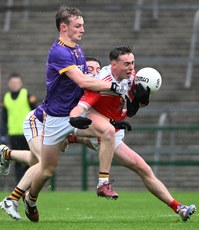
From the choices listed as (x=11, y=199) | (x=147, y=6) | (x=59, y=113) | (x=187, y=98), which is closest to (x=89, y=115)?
(x=59, y=113)

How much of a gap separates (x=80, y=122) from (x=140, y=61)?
43.4 ft

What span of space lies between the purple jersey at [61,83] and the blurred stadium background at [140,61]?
920 centimetres

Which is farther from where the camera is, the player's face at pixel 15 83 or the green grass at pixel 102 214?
the player's face at pixel 15 83

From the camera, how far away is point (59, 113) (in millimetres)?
11617

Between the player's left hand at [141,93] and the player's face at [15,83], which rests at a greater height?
the player's left hand at [141,93]

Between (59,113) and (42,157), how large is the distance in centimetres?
51

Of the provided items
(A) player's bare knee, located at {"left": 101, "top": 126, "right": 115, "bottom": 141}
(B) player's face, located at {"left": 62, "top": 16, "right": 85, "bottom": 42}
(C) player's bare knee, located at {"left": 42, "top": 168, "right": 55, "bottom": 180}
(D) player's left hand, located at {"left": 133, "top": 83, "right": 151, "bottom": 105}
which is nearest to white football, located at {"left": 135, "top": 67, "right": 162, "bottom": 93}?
(D) player's left hand, located at {"left": 133, "top": 83, "right": 151, "bottom": 105}

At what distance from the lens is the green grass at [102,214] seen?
11297mm

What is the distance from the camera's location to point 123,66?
455 inches

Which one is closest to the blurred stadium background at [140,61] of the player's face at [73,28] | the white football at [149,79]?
the white football at [149,79]

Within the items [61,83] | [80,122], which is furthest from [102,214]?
[80,122]

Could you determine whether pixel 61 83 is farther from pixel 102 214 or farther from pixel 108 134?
pixel 102 214

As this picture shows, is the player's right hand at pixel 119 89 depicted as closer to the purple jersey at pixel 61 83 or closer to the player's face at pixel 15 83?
the purple jersey at pixel 61 83

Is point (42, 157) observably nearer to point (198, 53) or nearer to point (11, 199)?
point (11, 199)
